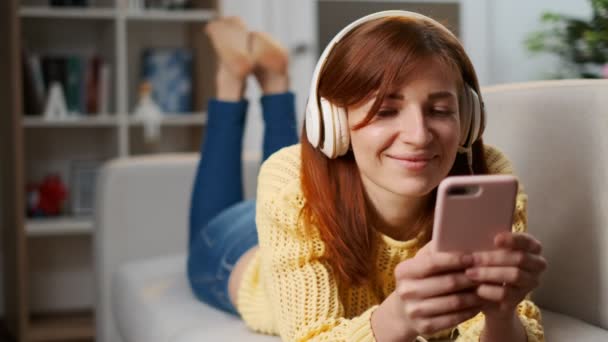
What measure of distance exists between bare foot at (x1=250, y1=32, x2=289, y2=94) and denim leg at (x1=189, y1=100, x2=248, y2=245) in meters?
0.08

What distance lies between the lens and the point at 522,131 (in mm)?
1277

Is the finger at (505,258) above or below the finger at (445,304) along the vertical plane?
above

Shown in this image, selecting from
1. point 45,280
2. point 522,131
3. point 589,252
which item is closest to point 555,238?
point 589,252

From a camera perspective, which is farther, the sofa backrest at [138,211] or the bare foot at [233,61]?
the sofa backrest at [138,211]

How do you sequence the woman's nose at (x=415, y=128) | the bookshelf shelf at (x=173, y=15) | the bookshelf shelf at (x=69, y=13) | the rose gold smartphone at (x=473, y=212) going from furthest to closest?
the bookshelf shelf at (x=173, y=15), the bookshelf shelf at (x=69, y=13), the woman's nose at (x=415, y=128), the rose gold smartphone at (x=473, y=212)

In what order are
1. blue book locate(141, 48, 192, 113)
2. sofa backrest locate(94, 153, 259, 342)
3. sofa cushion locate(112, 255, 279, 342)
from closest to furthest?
sofa cushion locate(112, 255, 279, 342), sofa backrest locate(94, 153, 259, 342), blue book locate(141, 48, 192, 113)

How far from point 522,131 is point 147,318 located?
28.6 inches

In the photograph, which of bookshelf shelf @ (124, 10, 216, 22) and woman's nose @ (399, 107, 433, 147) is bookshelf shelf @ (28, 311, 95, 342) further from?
woman's nose @ (399, 107, 433, 147)

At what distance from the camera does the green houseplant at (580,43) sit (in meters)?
2.11

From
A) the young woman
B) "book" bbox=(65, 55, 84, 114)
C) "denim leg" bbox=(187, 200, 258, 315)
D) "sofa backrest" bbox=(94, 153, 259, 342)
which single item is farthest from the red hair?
"book" bbox=(65, 55, 84, 114)

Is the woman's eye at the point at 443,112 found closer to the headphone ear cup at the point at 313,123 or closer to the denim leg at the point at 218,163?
the headphone ear cup at the point at 313,123

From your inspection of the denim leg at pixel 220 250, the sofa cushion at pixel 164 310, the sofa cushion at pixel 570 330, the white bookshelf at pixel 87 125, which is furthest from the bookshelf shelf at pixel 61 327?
the sofa cushion at pixel 570 330

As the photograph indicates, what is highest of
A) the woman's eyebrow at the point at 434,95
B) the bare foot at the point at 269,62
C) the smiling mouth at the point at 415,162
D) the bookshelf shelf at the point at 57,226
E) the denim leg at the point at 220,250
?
the bare foot at the point at 269,62

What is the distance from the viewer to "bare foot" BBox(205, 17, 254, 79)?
5.87ft
